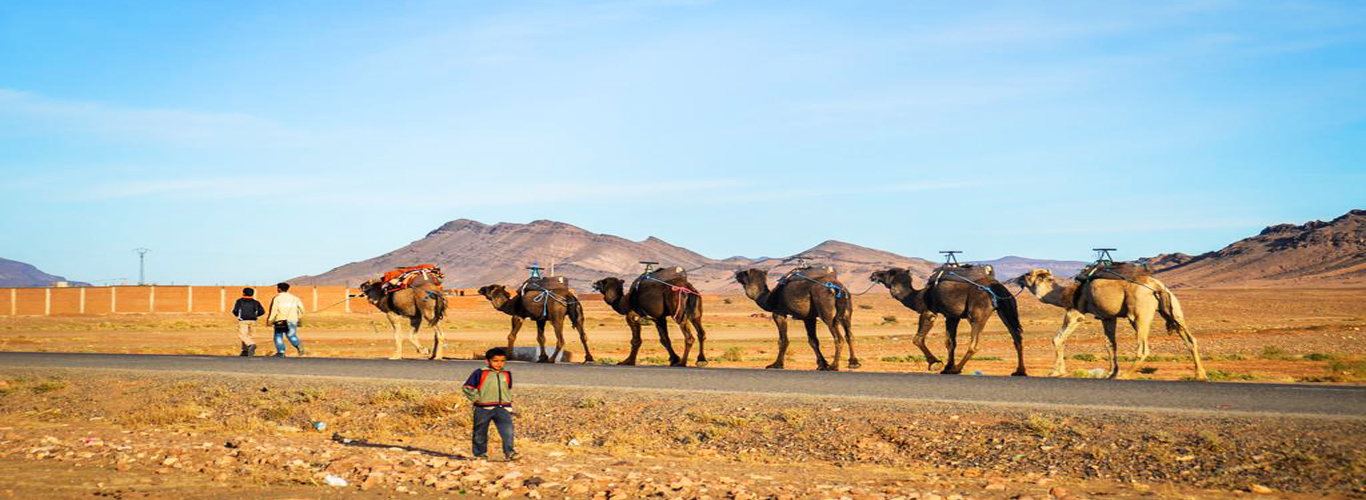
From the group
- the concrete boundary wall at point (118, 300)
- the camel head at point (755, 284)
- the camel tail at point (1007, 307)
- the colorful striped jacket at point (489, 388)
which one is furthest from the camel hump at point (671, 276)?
the concrete boundary wall at point (118, 300)

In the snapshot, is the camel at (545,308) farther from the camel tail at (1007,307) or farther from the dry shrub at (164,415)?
the camel tail at (1007,307)

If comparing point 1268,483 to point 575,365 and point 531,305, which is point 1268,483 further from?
point 531,305

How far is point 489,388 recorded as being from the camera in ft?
43.9

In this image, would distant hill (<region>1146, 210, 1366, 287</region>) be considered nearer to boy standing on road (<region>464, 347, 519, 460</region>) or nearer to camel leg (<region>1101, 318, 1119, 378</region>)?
camel leg (<region>1101, 318, 1119, 378</region>)

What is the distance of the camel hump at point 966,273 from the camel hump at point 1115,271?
6.35ft

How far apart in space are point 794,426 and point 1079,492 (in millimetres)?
4115

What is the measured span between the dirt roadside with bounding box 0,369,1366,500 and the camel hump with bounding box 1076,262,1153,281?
6.17 metres

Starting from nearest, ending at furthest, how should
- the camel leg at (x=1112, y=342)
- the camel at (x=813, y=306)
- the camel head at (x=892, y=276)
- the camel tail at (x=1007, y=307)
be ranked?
1. the camel leg at (x=1112, y=342)
2. the camel tail at (x=1007, y=307)
3. the camel at (x=813, y=306)
4. the camel head at (x=892, y=276)

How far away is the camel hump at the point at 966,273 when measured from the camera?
2252 centimetres

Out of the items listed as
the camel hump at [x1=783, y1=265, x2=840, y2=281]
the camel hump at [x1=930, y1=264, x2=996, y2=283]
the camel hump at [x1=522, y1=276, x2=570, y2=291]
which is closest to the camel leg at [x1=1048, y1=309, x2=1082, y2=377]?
the camel hump at [x1=930, y1=264, x2=996, y2=283]

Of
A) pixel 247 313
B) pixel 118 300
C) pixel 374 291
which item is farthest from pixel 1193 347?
pixel 118 300

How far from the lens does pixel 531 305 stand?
2659cm

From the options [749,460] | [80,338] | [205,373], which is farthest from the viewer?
[80,338]

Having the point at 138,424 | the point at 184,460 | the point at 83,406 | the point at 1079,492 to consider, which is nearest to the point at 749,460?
the point at 1079,492
